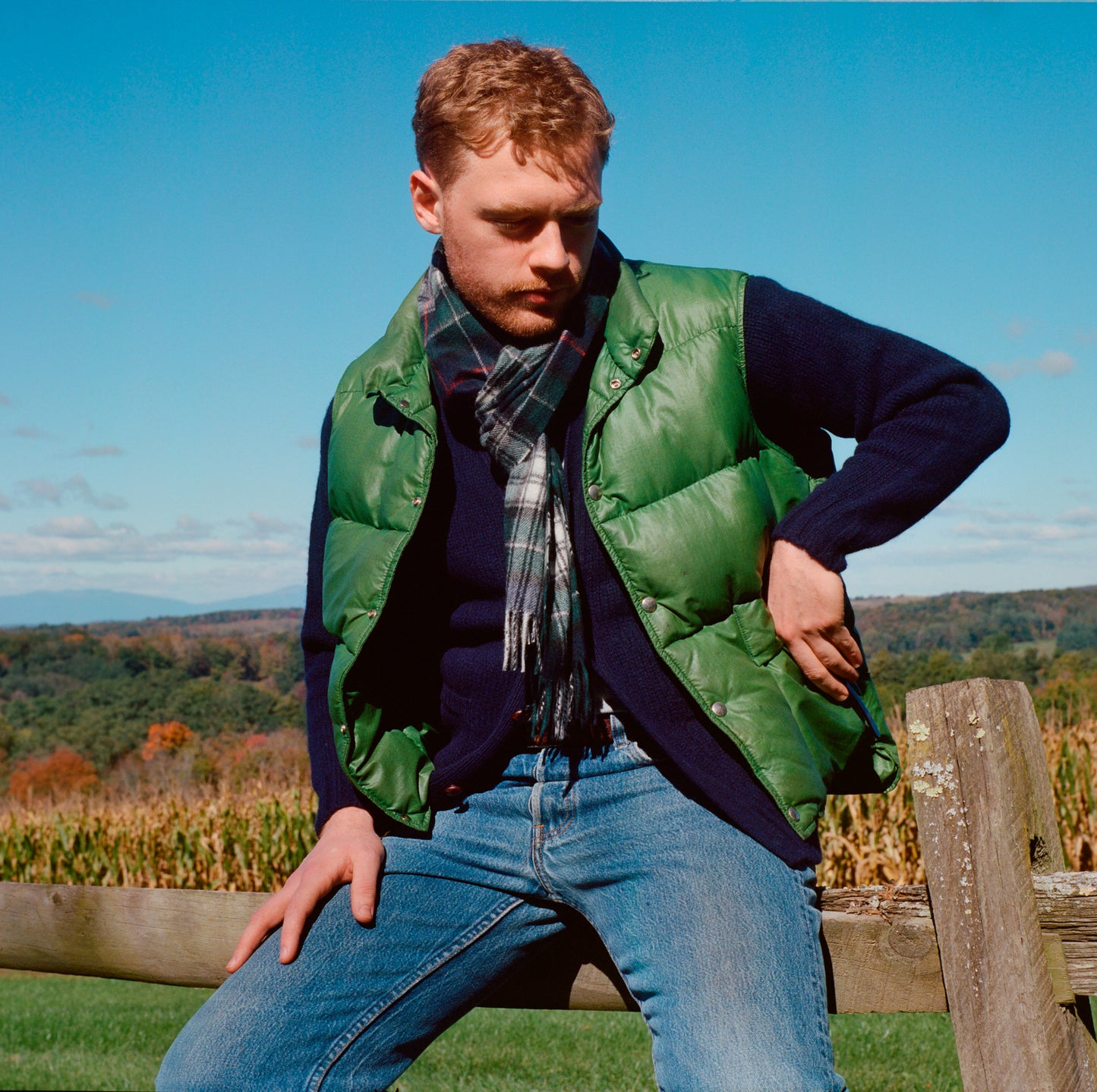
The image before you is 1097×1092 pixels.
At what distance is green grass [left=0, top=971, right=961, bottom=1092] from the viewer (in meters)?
5.50

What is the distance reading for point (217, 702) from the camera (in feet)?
160

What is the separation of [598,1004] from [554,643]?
63 cm

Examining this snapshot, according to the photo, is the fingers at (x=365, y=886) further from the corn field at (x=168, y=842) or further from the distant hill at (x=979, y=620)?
the distant hill at (x=979, y=620)

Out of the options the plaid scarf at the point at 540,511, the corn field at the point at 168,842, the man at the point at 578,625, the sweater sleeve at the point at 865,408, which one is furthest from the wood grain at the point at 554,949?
the corn field at the point at 168,842

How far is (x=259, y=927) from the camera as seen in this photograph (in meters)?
1.85

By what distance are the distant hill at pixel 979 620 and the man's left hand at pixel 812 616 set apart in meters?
25.7

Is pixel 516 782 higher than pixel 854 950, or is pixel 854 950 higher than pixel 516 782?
pixel 516 782

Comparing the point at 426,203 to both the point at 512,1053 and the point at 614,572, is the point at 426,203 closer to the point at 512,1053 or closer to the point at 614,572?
the point at 614,572

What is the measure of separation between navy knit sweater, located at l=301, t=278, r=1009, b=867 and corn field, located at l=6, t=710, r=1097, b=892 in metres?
7.93

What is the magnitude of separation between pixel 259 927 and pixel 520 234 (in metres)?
1.25

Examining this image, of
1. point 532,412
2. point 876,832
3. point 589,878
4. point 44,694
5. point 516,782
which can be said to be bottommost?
point 44,694

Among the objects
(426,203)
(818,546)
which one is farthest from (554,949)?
(426,203)

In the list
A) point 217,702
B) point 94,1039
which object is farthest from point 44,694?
point 94,1039

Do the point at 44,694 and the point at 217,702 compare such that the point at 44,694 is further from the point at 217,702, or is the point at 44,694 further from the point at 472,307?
the point at 472,307
